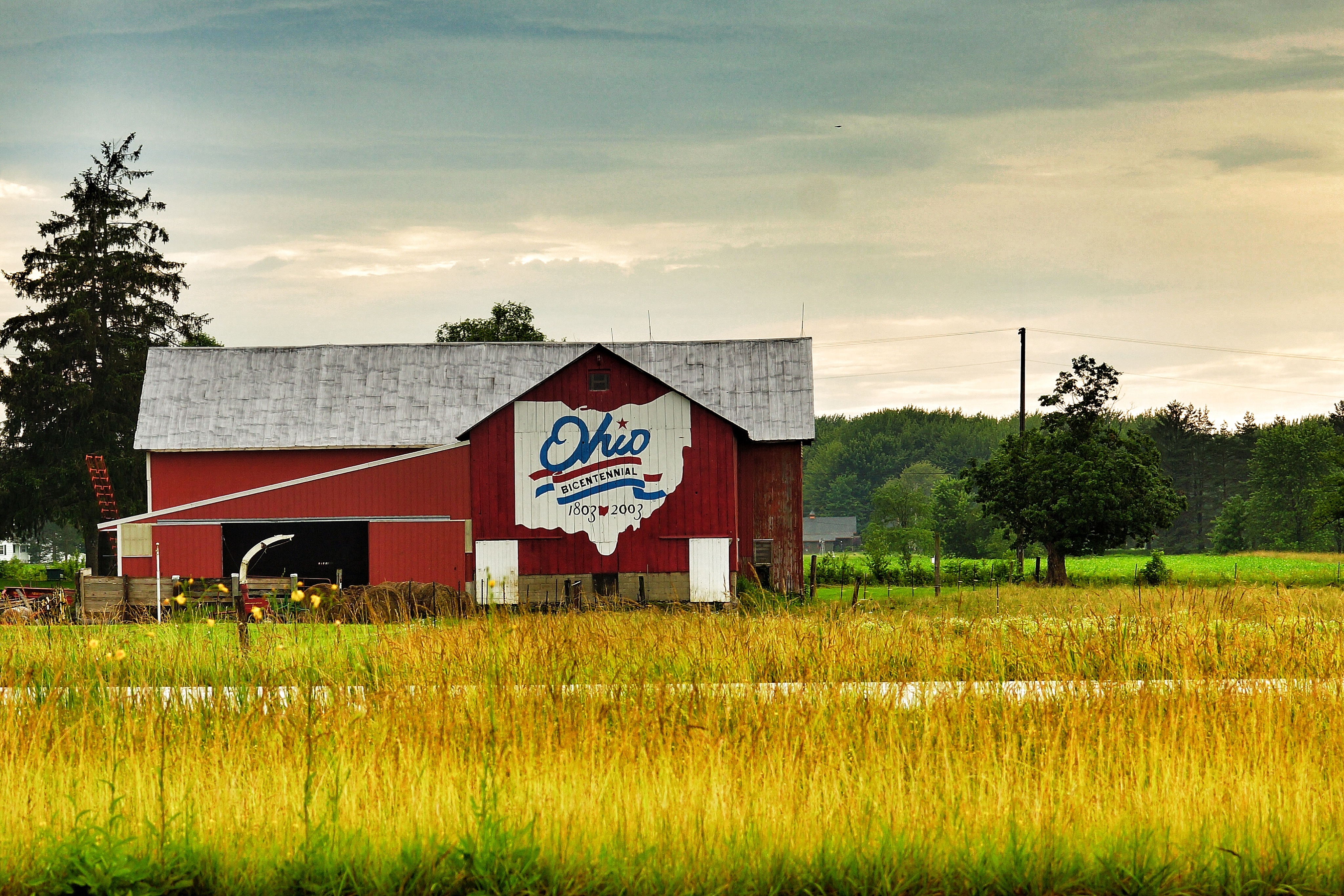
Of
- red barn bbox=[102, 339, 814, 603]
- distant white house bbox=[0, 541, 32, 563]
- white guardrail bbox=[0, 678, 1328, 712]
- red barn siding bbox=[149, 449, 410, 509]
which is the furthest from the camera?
distant white house bbox=[0, 541, 32, 563]

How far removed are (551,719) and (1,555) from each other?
16253 cm

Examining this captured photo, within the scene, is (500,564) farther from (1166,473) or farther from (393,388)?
(1166,473)

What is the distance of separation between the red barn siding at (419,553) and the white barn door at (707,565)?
21.3 ft

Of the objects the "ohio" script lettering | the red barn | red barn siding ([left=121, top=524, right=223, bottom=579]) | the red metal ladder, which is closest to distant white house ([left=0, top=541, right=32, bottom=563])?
the red metal ladder

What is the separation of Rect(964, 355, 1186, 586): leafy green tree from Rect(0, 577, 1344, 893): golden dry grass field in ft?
106

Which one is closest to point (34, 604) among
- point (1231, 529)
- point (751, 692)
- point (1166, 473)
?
point (751, 692)

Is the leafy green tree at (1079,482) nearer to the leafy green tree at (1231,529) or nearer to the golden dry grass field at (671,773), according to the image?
the golden dry grass field at (671,773)

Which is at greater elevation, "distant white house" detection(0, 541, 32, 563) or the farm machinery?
the farm machinery

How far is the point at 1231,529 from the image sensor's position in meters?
110

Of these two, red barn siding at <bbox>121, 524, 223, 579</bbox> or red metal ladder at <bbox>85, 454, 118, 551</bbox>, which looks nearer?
red barn siding at <bbox>121, 524, 223, 579</bbox>

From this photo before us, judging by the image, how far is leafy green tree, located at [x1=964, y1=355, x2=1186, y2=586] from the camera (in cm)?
4231

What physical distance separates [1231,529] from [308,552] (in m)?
98.6

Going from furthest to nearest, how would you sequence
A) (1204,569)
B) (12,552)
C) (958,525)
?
(12,552)
(958,525)
(1204,569)

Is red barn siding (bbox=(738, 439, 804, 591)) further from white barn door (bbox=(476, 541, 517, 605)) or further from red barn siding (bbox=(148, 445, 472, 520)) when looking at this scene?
red barn siding (bbox=(148, 445, 472, 520))
